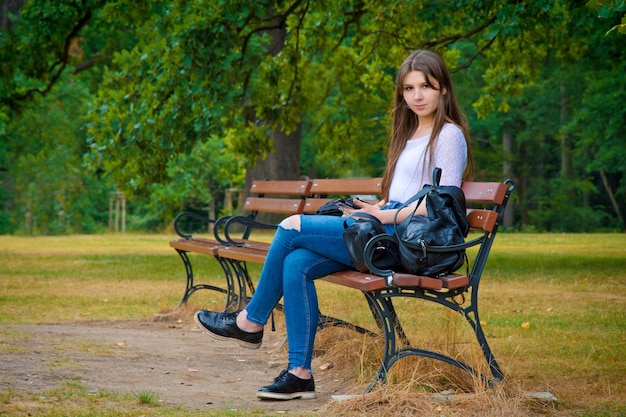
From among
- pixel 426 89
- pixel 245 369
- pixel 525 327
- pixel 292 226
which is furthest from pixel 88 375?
pixel 525 327

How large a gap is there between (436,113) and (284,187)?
292 centimetres

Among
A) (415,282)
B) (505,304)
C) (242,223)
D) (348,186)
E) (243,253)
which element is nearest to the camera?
(415,282)

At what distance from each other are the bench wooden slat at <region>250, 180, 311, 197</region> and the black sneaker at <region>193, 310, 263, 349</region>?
2.46m

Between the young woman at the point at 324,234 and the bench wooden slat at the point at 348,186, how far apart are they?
117cm

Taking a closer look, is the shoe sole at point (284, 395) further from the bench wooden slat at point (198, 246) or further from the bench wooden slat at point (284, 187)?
the bench wooden slat at point (284, 187)

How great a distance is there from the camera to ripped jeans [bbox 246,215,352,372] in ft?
14.8

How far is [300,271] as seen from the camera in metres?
4.55

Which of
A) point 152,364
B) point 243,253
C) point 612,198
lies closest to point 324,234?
point 152,364

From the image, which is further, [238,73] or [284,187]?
[238,73]

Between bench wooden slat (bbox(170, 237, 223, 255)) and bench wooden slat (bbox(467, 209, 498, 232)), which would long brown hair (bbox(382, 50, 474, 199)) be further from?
bench wooden slat (bbox(170, 237, 223, 255))

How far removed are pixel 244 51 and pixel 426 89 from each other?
6.99 m

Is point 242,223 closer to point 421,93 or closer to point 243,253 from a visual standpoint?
point 243,253

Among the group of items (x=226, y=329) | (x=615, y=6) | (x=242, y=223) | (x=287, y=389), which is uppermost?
(x=615, y=6)

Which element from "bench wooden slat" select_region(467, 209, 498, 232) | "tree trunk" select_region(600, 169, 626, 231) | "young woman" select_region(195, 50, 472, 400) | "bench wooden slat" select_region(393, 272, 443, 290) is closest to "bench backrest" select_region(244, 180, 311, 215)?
"young woman" select_region(195, 50, 472, 400)
